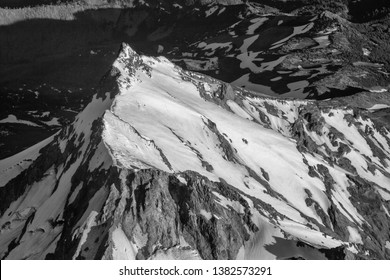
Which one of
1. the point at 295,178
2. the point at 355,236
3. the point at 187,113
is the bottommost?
the point at 355,236

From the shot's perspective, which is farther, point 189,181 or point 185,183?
point 189,181

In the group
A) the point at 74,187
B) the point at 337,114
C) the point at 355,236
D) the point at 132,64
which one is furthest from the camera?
the point at 337,114

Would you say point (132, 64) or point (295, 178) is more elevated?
point (132, 64)

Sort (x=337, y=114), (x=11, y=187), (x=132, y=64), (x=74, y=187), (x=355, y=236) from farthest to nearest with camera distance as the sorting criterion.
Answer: (x=337, y=114)
(x=132, y=64)
(x=355, y=236)
(x=11, y=187)
(x=74, y=187)

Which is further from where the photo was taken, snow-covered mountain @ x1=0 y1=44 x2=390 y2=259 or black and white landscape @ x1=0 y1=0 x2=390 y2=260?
black and white landscape @ x1=0 y1=0 x2=390 y2=260

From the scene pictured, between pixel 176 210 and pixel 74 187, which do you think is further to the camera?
pixel 74 187

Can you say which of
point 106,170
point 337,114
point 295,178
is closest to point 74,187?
point 106,170

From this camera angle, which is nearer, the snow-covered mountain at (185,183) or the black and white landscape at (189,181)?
the snow-covered mountain at (185,183)

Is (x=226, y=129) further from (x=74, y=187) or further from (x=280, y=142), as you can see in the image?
(x=74, y=187)
